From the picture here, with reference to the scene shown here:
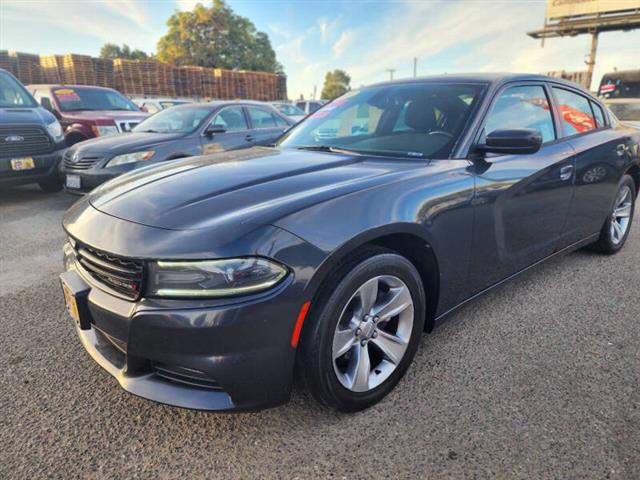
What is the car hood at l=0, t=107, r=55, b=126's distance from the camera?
5.75m

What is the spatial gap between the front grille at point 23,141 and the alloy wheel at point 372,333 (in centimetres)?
590

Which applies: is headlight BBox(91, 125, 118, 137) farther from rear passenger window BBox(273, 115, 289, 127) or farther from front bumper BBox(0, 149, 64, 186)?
rear passenger window BBox(273, 115, 289, 127)

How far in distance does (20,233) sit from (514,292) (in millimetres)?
5019

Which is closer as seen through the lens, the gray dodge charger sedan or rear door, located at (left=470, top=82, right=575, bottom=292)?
the gray dodge charger sedan

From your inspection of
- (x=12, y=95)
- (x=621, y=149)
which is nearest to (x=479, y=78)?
(x=621, y=149)

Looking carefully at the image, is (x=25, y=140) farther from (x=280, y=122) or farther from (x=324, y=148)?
(x=324, y=148)

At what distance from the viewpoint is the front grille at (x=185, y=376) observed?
156 cm

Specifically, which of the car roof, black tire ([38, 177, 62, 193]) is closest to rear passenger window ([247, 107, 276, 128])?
black tire ([38, 177, 62, 193])

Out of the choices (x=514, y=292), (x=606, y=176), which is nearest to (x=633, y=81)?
(x=606, y=176)

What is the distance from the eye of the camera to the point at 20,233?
15.5 feet

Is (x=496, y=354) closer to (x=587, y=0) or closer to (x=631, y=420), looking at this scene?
(x=631, y=420)

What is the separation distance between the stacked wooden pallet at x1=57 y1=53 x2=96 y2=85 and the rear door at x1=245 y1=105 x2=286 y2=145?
16743 mm

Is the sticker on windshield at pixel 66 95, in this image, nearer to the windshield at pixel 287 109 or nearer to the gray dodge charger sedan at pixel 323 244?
the windshield at pixel 287 109

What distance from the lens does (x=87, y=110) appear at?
828cm
